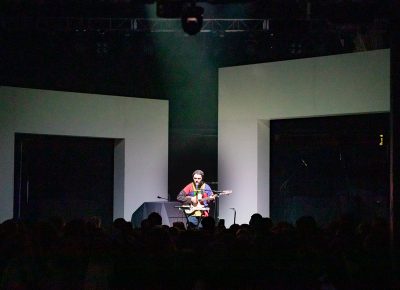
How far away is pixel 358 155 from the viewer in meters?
18.5

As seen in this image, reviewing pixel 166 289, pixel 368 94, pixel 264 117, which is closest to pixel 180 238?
pixel 166 289

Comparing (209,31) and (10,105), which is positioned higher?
(209,31)

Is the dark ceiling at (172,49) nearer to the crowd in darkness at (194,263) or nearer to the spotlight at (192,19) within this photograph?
the spotlight at (192,19)

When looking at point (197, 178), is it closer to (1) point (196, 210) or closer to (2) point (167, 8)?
(1) point (196, 210)

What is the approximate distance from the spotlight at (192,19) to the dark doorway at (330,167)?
7232 millimetres

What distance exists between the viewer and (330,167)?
62.6 feet

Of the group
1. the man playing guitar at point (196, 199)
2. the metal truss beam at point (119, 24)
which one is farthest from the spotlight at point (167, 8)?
the man playing guitar at point (196, 199)

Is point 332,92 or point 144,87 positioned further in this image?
point 144,87

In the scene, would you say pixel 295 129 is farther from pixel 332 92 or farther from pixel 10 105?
pixel 10 105

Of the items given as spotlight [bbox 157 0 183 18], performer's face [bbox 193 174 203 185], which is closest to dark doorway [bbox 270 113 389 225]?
performer's face [bbox 193 174 203 185]

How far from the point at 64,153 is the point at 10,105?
1.90 metres

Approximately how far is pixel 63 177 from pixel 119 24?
3684 mm

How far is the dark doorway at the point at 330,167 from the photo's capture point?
18234 millimetres

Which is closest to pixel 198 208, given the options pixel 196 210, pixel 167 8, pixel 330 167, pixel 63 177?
pixel 196 210
